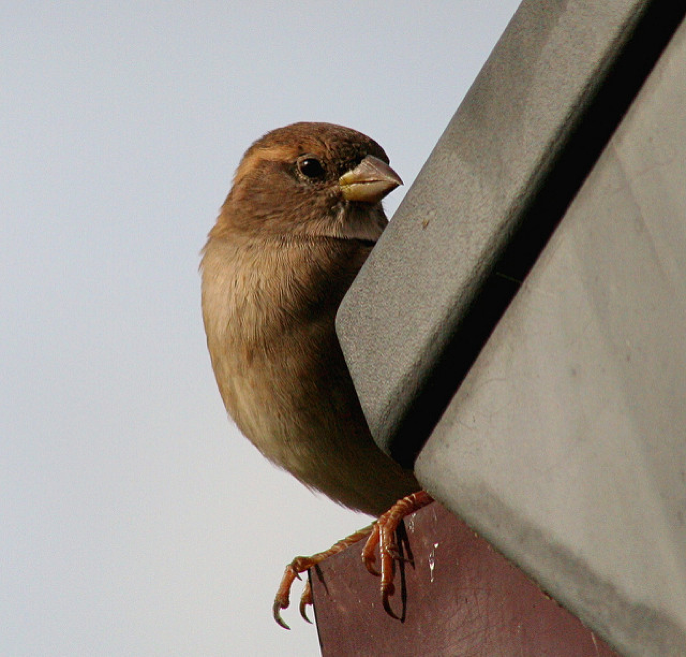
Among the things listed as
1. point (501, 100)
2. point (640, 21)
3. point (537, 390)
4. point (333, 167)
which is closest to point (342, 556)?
→ point (537, 390)

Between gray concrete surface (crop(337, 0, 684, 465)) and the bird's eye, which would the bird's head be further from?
gray concrete surface (crop(337, 0, 684, 465))

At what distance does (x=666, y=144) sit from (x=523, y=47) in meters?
0.27

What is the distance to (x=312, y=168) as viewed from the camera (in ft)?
14.0

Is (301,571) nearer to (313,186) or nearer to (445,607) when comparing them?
(445,607)

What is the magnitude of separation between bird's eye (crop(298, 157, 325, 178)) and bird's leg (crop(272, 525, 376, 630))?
152 cm

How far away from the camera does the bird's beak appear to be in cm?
407

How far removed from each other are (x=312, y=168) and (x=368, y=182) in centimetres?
26

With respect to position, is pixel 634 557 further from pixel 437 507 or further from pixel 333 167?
pixel 333 167

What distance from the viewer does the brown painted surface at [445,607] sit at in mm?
1941

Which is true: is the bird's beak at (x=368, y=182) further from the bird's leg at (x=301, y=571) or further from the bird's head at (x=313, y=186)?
the bird's leg at (x=301, y=571)

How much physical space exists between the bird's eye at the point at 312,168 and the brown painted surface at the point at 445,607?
2.05 m

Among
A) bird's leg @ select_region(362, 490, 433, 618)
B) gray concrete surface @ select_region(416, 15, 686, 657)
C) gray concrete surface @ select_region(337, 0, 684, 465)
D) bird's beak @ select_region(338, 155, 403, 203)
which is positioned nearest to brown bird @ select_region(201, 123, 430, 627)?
bird's beak @ select_region(338, 155, 403, 203)

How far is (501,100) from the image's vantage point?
1.70 meters

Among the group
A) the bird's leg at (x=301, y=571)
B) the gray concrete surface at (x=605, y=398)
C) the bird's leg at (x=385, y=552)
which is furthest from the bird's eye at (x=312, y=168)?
the gray concrete surface at (x=605, y=398)
